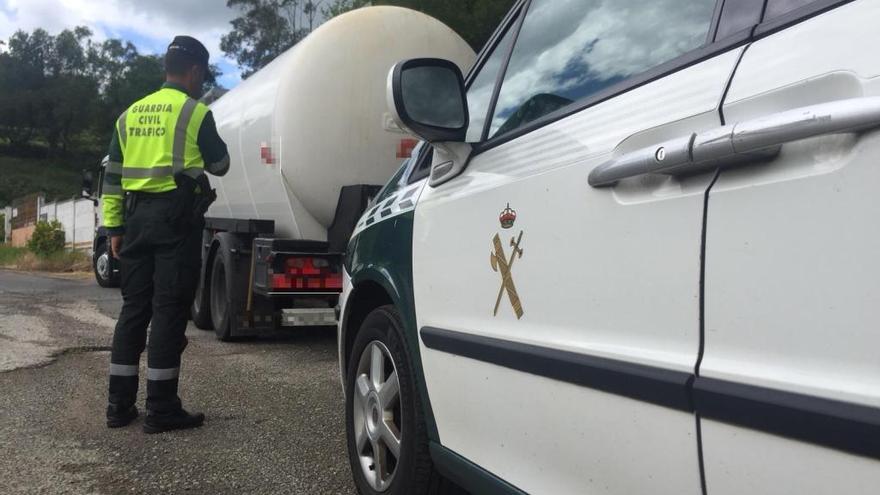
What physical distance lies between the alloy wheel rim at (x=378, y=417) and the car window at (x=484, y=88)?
2.96ft

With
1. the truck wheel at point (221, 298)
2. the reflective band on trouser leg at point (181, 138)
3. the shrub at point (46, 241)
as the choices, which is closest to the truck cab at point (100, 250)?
the truck wheel at point (221, 298)

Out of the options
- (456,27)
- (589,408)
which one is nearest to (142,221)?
(589,408)

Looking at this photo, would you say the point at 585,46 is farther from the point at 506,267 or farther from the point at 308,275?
the point at 308,275

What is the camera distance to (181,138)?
416 cm

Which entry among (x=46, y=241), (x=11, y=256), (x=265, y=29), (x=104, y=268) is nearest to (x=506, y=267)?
(x=104, y=268)

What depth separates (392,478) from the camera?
2717mm

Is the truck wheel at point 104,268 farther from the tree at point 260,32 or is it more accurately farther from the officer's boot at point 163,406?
the tree at point 260,32

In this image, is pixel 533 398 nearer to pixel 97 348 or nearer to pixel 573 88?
pixel 573 88

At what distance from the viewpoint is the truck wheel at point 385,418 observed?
261cm

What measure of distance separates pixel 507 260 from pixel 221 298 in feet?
18.9

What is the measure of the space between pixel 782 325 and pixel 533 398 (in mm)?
792

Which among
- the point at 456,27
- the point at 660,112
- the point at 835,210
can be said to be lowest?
the point at 835,210

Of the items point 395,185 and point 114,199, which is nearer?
point 395,185

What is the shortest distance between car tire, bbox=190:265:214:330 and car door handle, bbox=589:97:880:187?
21.7ft
